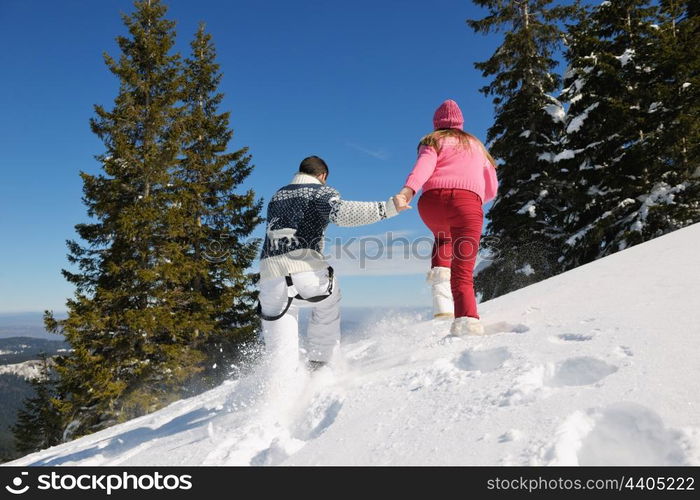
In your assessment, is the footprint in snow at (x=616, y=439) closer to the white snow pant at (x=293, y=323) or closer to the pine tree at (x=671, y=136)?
the white snow pant at (x=293, y=323)

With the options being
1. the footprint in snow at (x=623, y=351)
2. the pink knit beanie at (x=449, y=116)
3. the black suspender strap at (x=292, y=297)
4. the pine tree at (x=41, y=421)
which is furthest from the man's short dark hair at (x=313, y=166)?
the pine tree at (x=41, y=421)

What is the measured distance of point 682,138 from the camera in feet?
30.4

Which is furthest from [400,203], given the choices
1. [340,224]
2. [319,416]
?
[319,416]

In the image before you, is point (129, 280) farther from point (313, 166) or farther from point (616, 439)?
point (616, 439)

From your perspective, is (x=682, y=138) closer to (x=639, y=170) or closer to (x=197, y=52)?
(x=639, y=170)

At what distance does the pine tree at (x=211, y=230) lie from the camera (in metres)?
13.5

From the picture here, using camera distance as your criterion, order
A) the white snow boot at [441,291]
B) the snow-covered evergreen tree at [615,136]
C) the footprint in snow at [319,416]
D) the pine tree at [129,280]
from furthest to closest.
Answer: the pine tree at [129,280] → the snow-covered evergreen tree at [615,136] → the white snow boot at [441,291] → the footprint in snow at [319,416]

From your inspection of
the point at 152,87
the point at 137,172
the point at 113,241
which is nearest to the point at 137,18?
the point at 152,87

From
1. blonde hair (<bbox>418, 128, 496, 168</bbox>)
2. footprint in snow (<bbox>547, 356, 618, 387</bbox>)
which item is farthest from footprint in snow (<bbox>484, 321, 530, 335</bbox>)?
blonde hair (<bbox>418, 128, 496, 168</bbox>)

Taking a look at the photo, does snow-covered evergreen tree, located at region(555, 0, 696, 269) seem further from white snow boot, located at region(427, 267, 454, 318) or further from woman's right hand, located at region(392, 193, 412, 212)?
woman's right hand, located at region(392, 193, 412, 212)

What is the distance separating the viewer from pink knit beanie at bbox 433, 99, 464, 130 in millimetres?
3807

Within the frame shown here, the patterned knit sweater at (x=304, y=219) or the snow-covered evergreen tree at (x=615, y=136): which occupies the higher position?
the snow-covered evergreen tree at (x=615, y=136)

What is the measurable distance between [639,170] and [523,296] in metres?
8.65

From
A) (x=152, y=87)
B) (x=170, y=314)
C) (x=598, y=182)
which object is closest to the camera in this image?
(x=598, y=182)
